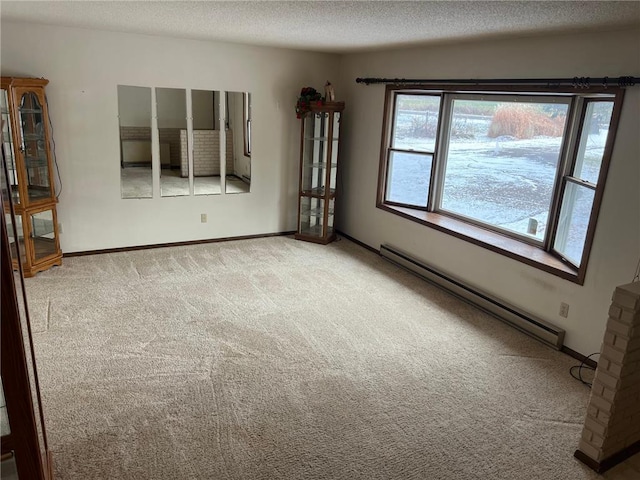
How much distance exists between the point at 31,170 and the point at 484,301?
4171 millimetres

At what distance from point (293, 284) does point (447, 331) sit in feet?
4.84

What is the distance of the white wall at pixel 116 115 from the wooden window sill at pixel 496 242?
1.64m

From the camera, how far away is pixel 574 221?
11.5 ft

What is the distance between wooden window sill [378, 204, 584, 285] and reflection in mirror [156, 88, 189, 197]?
7.57ft

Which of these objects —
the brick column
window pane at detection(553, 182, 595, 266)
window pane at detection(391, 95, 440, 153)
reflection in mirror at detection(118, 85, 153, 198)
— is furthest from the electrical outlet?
reflection in mirror at detection(118, 85, 153, 198)

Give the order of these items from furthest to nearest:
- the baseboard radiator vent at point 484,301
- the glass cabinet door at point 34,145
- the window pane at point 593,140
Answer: the glass cabinet door at point 34,145, the baseboard radiator vent at point 484,301, the window pane at point 593,140

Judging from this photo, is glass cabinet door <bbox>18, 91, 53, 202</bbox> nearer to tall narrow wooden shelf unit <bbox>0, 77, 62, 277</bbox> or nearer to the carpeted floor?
tall narrow wooden shelf unit <bbox>0, 77, 62, 277</bbox>

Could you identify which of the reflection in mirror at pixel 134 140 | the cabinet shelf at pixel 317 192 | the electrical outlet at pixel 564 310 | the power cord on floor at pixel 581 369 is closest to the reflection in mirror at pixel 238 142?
the cabinet shelf at pixel 317 192

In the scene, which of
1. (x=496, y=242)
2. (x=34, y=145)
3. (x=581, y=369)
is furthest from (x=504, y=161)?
(x=34, y=145)

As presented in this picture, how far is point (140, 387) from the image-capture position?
2.77 m

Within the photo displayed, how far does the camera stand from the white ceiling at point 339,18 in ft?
8.68

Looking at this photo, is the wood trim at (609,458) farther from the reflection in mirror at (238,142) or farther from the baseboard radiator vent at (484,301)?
the reflection in mirror at (238,142)

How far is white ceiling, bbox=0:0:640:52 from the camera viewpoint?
8.68ft

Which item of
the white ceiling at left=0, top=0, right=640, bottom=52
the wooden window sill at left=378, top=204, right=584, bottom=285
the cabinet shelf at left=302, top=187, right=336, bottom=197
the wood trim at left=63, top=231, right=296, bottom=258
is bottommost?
the wood trim at left=63, top=231, right=296, bottom=258
